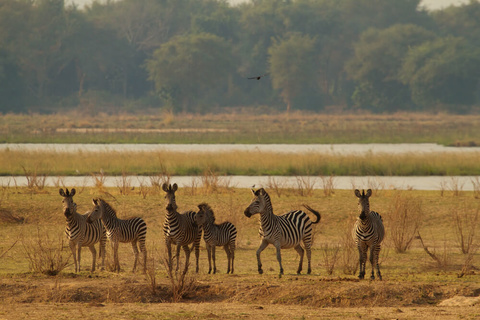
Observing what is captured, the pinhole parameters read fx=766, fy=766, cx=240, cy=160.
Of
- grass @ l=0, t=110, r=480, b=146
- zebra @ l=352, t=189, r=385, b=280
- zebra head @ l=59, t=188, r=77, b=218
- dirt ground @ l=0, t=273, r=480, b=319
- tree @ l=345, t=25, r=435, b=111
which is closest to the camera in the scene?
dirt ground @ l=0, t=273, r=480, b=319

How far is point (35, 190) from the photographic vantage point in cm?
2147

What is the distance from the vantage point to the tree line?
263ft

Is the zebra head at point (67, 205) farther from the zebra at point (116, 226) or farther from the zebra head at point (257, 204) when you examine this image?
the zebra head at point (257, 204)

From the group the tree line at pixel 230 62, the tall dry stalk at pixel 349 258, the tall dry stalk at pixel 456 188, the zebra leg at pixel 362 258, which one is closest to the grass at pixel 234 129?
the tree line at pixel 230 62

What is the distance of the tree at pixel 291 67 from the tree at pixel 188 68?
533 cm

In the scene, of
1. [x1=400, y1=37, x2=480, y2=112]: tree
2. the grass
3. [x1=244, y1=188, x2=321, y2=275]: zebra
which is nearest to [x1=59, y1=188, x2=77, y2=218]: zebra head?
[x1=244, y1=188, x2=321, y2=275]: zebra

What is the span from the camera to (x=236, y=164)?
3222 centimetres

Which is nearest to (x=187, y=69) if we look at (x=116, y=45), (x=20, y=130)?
(x=116, y=45)

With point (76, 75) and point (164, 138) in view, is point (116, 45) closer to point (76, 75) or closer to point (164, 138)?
point (76, 75)

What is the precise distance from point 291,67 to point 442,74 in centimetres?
1587

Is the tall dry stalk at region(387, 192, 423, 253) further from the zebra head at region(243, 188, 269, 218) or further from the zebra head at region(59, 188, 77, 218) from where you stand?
the zebra head at region(59, 188, 77, 218)

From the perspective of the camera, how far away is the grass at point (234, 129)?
49.3 metres

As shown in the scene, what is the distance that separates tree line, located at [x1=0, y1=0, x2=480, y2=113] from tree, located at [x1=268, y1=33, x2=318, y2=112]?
12cm

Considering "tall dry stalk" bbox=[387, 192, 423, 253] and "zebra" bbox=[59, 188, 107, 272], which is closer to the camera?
"zebra" bbox=[59, 188, 107, 272]
